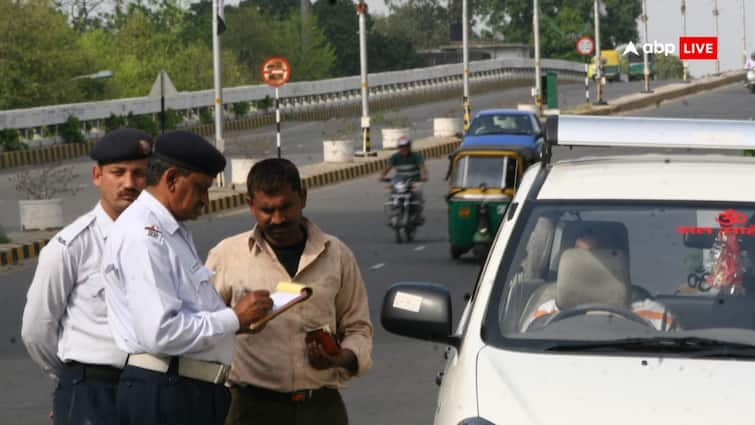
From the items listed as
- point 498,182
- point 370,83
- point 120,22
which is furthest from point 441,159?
point 120,22

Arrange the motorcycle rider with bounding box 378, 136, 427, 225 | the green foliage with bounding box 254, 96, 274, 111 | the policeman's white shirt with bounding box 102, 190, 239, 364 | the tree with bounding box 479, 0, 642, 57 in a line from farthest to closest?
1. the tree with bounding box 479, 0, 642, 57
2. the green foliage with bounding box 254, 96, 274, 111
3. the motorcycle rider with bounding box 378, 136, 427, 225
4. the policeman's white shirt with bounding box 102, 190, 239, 364

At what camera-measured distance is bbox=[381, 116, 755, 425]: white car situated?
5.02 metres

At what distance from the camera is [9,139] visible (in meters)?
41.9

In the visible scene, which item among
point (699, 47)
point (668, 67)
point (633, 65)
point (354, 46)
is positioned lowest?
point (668, 67)

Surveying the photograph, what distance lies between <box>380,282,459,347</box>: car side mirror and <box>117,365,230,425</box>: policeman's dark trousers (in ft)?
2.57

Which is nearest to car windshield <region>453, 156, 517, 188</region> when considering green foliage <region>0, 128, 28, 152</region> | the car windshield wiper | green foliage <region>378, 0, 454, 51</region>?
the car windshield wiper

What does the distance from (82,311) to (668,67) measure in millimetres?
174610

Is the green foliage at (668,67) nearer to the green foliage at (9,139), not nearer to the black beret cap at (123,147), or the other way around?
the green foliage at (9,139)

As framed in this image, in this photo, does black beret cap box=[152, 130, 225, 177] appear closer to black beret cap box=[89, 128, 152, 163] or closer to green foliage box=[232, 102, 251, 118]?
black beret cap box=[89, 128, 152, 163]

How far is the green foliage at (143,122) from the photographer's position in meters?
49.1

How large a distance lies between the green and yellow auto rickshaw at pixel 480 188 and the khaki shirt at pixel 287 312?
14850 millimetres

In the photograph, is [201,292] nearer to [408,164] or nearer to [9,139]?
[408,164]

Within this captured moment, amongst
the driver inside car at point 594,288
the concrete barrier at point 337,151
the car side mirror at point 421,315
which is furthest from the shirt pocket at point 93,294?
the concrete barrier at point 337,151

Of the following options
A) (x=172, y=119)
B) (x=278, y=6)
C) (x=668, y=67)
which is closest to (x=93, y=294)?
(x=172, y=119)
